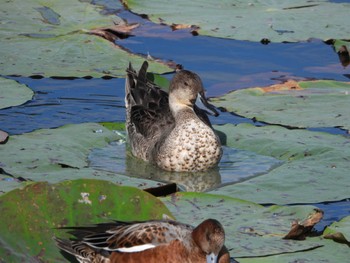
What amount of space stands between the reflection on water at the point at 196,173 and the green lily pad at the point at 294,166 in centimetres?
12

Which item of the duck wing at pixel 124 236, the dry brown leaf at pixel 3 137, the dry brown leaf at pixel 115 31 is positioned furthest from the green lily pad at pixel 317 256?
the dry brown leaf at pixel 115 31

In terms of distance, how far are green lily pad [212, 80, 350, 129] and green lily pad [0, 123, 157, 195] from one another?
131 cm

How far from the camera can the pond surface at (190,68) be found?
9766 mm

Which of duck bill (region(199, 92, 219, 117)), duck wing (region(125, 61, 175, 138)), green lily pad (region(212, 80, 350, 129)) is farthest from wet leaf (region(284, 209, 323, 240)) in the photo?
duck wing (region(125, 61, 175, 138))

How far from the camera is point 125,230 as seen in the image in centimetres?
596

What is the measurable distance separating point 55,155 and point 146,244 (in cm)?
251

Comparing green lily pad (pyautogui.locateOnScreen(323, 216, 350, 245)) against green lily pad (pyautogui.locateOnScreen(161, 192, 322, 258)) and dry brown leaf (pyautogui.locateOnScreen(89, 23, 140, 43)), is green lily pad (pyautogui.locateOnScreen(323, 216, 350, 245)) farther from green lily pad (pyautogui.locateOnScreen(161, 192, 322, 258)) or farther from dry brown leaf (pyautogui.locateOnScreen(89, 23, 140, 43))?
dry brown leaf (pyautogui.locateOnScreen(89, 23, 140, 43))

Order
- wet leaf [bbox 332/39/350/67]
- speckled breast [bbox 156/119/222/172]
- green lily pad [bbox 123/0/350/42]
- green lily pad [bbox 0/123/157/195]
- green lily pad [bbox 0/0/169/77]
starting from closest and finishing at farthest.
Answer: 1. green lily pad [bbox 0/123/157/195]
2. speckled breast [bbox 156/119/222/172]
3. green lily pad [bbox 0/0/169/77]
4. wet leaf [bbox 332/39/350/67]
5. green lily pad [bbox 123/0/350/42]

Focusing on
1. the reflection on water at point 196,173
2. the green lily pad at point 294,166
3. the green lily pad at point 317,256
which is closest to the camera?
the green lily pad at point 317,256

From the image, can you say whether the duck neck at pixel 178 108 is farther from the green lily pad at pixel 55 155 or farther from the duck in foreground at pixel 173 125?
the green lily pad at pixel 55 155

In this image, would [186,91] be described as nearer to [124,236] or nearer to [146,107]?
[146,107]

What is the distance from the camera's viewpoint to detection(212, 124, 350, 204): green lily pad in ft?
25.0

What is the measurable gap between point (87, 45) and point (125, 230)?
220 inches

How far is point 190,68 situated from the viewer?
37.5ft
